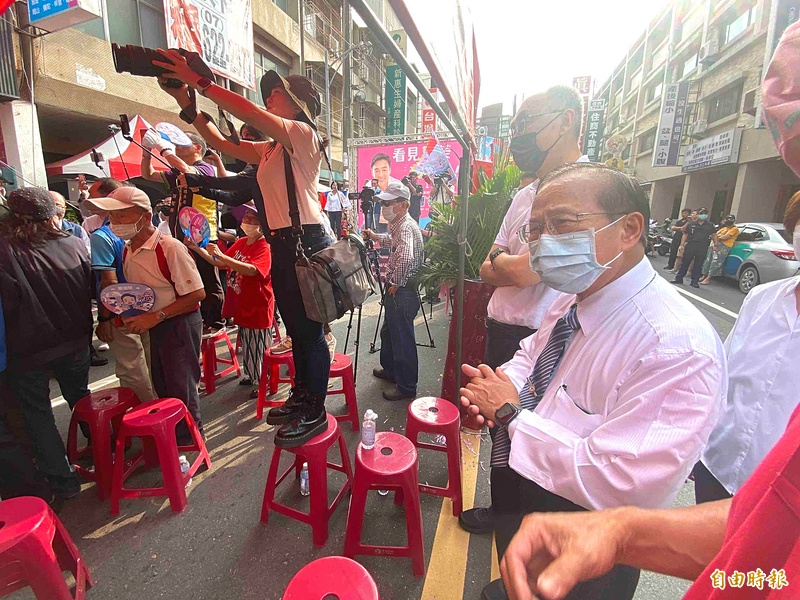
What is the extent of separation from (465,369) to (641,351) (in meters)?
0.60

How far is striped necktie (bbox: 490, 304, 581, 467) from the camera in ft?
4.15

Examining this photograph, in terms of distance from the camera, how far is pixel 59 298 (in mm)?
2236

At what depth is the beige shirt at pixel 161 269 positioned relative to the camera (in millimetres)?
2398

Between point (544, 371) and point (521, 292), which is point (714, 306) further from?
point (544, 371)

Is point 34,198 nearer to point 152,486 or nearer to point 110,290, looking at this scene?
point 110,290

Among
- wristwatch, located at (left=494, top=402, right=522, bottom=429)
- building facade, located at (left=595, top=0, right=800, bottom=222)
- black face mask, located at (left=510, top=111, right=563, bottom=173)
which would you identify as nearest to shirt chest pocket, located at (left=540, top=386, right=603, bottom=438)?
wristwatch, located at (left=494, top=402, right=522, bottom=429)

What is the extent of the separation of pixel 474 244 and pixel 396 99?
22.3 meters

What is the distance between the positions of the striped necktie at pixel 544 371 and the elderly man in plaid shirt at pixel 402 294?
85.1 inches

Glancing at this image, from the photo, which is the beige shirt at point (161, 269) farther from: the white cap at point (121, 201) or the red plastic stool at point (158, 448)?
the red plastic stool at point (158, 448)

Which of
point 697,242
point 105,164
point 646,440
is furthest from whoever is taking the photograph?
point 697,242

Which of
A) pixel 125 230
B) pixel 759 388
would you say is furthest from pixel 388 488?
pixel 125 230

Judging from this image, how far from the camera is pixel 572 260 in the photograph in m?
1.22

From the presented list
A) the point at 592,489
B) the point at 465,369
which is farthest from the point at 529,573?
the point at 465,369

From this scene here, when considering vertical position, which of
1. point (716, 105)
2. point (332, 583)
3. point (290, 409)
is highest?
point (716, 105)
